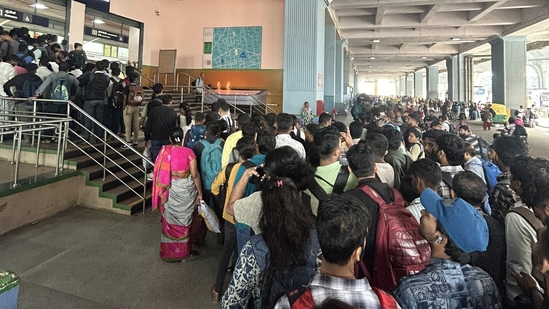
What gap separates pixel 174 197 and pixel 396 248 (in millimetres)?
2061

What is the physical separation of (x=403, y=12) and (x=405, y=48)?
7940 millimetres

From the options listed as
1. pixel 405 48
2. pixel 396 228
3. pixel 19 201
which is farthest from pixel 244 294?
pixel 405 48

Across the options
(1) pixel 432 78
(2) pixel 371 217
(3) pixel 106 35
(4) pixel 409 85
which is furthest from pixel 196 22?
(4) pixel 409 85

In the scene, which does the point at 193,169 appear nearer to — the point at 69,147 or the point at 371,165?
the point at 371,165

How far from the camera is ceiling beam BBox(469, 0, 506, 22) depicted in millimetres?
11188

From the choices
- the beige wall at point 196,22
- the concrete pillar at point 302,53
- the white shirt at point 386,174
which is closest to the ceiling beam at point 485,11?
the concrete pillar at point 302,53

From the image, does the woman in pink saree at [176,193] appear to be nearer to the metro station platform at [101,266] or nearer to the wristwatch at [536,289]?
the metro station platform at [101,266]

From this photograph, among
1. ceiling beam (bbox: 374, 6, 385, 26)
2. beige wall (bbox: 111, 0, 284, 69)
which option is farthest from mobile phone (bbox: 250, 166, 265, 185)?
ceiling beam (bbox: 374, 6, 385, 26)

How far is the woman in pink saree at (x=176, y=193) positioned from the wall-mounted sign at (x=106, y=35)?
9356 mm

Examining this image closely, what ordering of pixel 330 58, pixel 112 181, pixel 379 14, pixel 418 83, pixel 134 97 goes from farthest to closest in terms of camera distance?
pixel 418 83 → pixel 330 58 → pixel 379 14 → pixel 134 97 → pixel 112 181

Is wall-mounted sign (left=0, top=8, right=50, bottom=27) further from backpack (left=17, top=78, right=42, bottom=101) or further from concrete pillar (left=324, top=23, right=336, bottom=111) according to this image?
concrete pillar (left=324, top=23, right=336, bottom=111)

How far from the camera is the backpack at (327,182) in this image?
79.6 inches

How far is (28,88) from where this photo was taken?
500 centimetres

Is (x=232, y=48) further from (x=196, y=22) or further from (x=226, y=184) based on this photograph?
(x=226, y=184)
